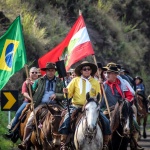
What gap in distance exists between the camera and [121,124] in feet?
56.1

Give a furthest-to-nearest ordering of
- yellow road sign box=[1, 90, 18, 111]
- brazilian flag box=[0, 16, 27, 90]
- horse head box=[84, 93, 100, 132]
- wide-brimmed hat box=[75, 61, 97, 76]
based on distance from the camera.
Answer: yellow road sign box=[1, 90, 18, 111]
brazilian flag box=[0, 16, 27, 90]
wide-brimmed hat box=[75, 61, 97, 76]
horse head box=[84, 93, 100, 132]

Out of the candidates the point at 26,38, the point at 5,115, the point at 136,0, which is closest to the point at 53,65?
the point at 5,115

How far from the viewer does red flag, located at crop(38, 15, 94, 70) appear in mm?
18578

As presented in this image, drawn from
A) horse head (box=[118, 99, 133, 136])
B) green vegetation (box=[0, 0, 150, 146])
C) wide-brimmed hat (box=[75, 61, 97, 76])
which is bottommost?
horse head (box=[118, 99, 133, 136])

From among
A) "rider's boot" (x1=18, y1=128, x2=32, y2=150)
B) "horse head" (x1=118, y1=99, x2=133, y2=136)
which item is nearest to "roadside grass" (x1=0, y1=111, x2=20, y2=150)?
"rider's boot" (x1=18, y1=128, x2=32, y2=150)

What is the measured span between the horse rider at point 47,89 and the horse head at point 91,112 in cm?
311

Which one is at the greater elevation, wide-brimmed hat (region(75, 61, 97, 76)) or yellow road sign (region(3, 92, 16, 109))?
wide-brimmed hat (region(75, 61, 97, 76))

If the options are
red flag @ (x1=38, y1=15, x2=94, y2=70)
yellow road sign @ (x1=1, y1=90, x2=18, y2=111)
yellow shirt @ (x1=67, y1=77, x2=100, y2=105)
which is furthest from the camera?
yellow road sign @ (x1=1, y1=90, x2=18, y2=111)

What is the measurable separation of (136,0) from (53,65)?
26.4 m

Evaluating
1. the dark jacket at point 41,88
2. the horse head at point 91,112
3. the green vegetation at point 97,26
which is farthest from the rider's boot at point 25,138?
the green vegetation at point 97,26

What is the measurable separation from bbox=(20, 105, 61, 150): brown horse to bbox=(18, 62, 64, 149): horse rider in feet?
0.71

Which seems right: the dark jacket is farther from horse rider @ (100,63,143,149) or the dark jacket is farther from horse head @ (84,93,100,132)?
horse head @ (84,93,100,132)

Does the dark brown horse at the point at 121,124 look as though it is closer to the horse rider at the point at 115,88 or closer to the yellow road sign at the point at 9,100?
the horse rider at the point at 115,88

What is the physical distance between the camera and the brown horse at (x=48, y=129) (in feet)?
56.5
